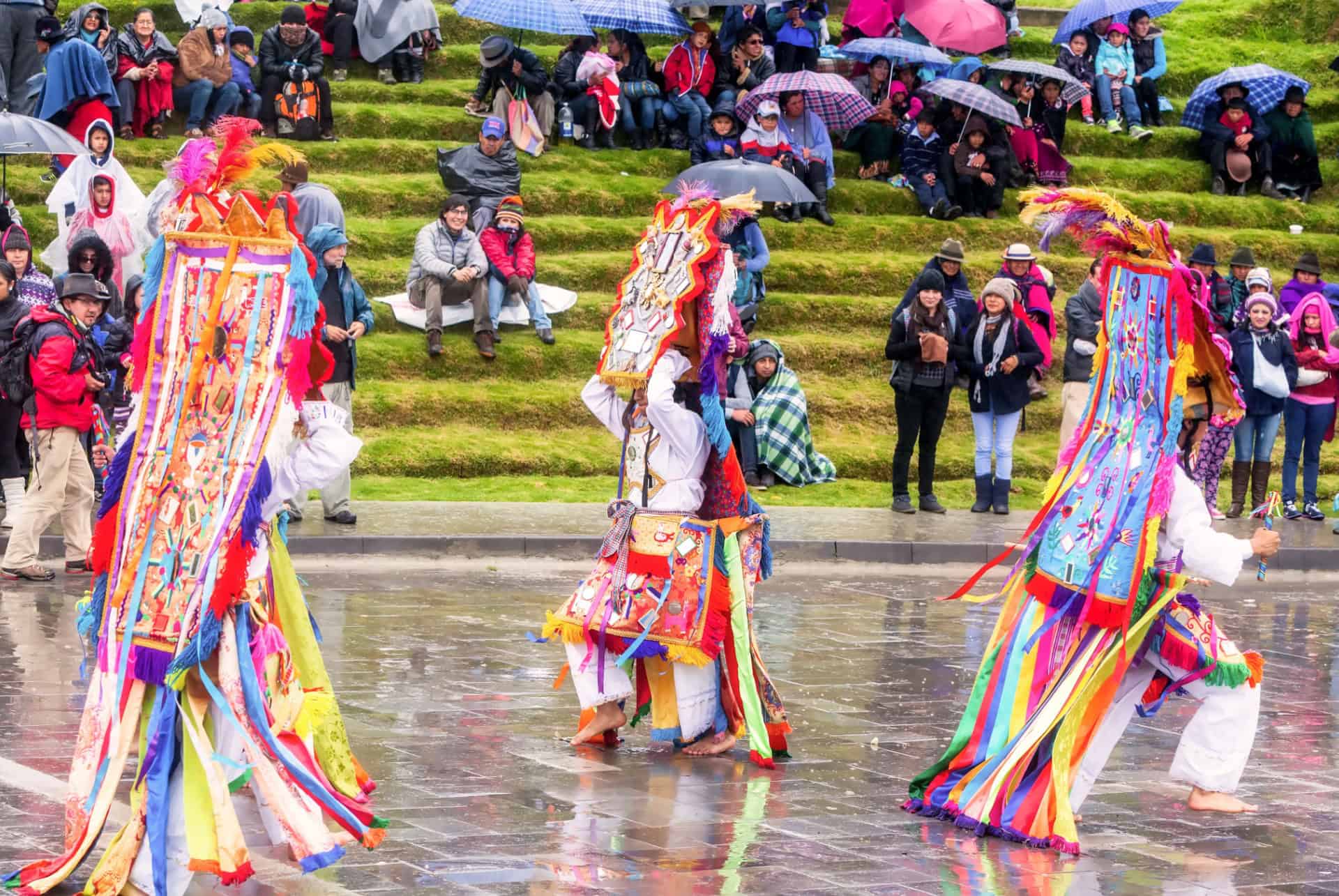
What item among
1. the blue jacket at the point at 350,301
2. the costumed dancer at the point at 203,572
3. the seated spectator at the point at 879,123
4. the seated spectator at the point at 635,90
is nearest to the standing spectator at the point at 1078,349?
the blue jacket at the point at 350,301

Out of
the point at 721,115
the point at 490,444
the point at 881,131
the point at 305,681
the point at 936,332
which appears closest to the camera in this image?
the point at 305,681

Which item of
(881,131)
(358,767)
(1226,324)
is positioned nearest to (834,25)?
Answer: (881,131)

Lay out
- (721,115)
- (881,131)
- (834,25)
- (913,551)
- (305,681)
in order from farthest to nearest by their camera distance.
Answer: (834,25) < (881,131) < (721,115) < (913,551) < (305,681)

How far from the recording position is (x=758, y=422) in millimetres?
17469

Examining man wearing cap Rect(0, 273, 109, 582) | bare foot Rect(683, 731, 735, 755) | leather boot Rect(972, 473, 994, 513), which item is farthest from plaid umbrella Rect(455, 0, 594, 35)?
bare foot Rect(683, 731, 735, 755)

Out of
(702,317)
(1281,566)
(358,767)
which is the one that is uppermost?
(702,317)

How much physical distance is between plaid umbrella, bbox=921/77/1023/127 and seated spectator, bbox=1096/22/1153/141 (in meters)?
3.83

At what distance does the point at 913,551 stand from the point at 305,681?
8.73 metres

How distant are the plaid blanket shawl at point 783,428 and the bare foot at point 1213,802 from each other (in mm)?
9786

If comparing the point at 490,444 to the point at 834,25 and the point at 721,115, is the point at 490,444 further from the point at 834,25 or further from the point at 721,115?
the point at 834,25

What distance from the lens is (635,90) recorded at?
923 inches

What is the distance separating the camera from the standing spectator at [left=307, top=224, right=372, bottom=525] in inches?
576

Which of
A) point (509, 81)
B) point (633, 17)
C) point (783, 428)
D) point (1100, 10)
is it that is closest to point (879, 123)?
point (1100, 10)

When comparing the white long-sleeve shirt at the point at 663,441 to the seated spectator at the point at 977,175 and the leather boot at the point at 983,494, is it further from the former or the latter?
the seated spectator at the point at 977,175
